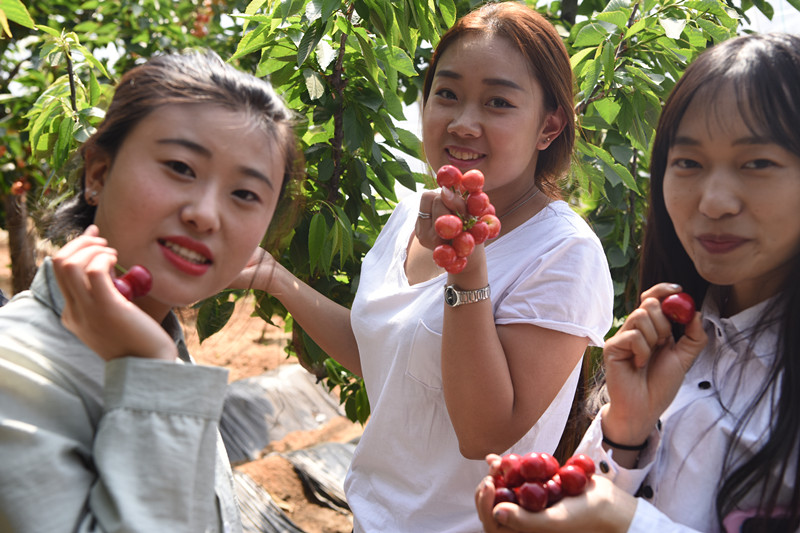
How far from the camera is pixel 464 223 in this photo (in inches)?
58.9

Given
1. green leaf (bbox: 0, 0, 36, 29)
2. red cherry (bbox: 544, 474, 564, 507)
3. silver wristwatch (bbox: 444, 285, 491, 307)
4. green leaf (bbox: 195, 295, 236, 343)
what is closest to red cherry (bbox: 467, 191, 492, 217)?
silver wristwatch (bbox: 444, 285, 491, 307)

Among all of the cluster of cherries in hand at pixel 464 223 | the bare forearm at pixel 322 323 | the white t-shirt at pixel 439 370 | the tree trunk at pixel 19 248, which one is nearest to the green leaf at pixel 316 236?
the bare forearm at pixel 322 323

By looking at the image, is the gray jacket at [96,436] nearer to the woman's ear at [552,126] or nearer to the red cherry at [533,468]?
the red cherry at [533,468]

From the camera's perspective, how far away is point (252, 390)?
5.27 m

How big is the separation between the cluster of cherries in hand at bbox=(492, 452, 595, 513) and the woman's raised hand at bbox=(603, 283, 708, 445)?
15 centimetres

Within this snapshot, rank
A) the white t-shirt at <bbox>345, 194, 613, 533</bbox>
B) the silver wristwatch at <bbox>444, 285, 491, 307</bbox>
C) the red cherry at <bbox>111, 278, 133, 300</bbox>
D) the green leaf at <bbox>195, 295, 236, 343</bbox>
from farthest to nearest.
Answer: the green leaf at <bbox>195, 295, 236, 343</bbox>, the white t-shirt at <bbox>345, 194, 613, 533</bbox>, the silver wristwatch at <bbox>444, 285, 491, 307</bbox>, the red cherry at <bbox>111, 278, 133, 300</bbox>

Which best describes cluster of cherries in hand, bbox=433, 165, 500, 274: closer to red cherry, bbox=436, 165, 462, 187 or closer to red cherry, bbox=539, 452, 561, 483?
red cherry, bbox=436, 165, 462, 187

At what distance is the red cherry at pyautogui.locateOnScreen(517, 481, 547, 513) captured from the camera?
1163 mm

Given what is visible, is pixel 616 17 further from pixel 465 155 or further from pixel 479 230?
pixel 479 230

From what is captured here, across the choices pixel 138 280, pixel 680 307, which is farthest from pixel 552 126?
pixel 138 280

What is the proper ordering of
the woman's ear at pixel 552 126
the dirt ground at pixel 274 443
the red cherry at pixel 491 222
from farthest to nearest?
the dirt ground at pixel 274 443 < the woman's ear at pixel 552 126 < the red cherry at pixel 491 222

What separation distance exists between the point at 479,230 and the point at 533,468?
48 cm

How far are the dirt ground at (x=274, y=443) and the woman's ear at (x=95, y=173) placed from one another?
46 cm

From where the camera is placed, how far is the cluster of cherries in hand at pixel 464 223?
A: 145 cm
